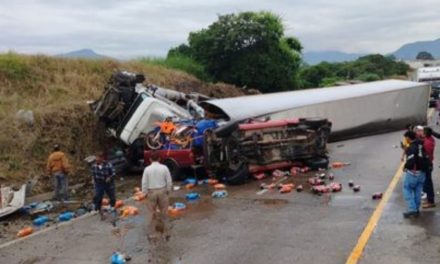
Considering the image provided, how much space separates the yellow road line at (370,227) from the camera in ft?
29.0

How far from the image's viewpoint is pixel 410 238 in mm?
9711

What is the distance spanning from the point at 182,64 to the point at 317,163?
67.4 feet

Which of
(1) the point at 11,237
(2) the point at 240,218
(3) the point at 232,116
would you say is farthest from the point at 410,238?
(3) the point at 232,116

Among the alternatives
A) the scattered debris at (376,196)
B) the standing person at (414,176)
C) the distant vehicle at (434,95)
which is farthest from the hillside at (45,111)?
the distant vehicle at (434,95)

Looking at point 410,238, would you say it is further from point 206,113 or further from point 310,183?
point 206,113

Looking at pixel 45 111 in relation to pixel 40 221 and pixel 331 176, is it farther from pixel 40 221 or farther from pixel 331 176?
pixel 331 176

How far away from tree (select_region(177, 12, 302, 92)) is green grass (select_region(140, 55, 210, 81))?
4.20 feet

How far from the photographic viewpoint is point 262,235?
10375 millimetres

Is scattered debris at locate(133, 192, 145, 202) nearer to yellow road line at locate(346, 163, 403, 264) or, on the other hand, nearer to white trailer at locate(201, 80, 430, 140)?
white trailer at locate(201, 80, 430, 140)

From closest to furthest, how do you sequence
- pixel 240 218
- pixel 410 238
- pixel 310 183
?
1. pixel 410 238
2. pixel 240 218
3. pixel 310 183

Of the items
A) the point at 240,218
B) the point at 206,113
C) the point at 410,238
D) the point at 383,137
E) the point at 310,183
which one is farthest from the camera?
the point at 383,137

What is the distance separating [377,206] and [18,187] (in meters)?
9.53

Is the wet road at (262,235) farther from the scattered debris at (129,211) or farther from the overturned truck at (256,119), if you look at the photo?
the overturned truck at (256,119)

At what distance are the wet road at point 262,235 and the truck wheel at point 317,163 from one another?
306cm
